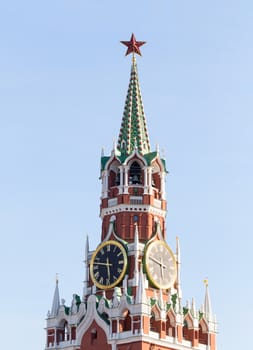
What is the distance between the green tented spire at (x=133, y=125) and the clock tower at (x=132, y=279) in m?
0.07

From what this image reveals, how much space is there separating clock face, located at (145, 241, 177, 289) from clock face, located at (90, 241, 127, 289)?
5.60 feet

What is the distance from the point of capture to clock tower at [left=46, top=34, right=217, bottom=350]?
87.0 metres

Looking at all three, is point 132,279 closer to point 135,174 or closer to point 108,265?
point 108,265

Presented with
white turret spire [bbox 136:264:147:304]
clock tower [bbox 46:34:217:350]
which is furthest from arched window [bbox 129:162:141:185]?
white turret spire [bbox 136:264:147:304]

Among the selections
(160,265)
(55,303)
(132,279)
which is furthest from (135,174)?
(55,303)

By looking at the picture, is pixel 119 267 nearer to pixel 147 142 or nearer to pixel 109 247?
pixel 109 247

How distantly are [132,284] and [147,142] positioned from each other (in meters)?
11.6

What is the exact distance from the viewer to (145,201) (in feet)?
300

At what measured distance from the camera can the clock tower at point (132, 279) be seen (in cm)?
8700

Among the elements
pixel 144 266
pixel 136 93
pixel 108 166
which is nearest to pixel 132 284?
pixel 144 266

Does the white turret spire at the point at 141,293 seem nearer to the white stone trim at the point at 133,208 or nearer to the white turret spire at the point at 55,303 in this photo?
the white stone trim at the point at 133,208

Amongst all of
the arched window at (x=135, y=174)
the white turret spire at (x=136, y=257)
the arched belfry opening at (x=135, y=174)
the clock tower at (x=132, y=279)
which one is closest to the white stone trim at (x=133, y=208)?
the clock tower at (x=132, y=279)

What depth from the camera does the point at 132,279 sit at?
8844 centimetres

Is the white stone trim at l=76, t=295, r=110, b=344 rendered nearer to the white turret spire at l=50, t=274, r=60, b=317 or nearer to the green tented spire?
the white turret spire at l=50, t=274, r=60, b=317
